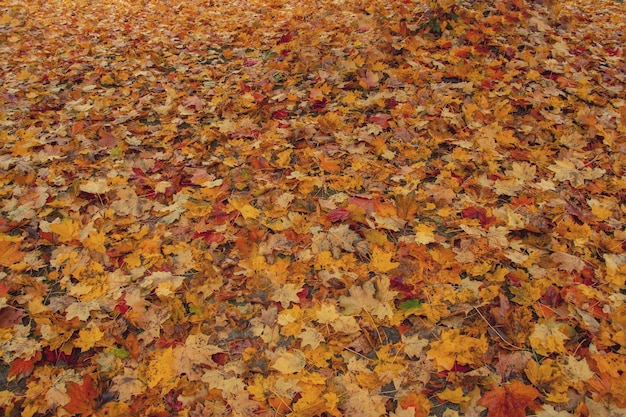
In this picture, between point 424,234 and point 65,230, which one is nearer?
point 424,234

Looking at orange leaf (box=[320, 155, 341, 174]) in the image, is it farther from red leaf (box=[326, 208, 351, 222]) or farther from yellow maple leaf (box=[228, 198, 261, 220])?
yellow maple leaf (box=[228, 198, 261, 220])

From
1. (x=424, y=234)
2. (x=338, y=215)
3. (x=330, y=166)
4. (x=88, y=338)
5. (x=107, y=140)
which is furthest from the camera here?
(x=107, y=140)

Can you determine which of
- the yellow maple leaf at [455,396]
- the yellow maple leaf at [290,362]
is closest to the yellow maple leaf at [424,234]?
the yellow maple leaf at [455,396]

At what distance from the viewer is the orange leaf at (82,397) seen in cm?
168

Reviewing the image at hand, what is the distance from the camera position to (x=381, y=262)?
7.23ft

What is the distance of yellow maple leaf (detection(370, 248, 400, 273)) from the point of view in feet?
7.16

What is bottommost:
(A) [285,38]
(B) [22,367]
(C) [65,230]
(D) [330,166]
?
(B) [22,367]

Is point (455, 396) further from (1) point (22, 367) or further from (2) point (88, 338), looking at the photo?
(1) point (22, 367)

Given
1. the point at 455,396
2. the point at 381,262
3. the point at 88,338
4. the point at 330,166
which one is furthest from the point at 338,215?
the point at 88,338

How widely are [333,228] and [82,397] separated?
1.49 metres

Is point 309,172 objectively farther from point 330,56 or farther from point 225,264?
point 330,56

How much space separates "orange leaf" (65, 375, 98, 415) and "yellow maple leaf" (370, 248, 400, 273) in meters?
1.43

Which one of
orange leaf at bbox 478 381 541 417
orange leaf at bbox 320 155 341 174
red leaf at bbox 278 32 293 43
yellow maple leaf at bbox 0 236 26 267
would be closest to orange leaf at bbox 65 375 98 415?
yellow maple leaf at bbox 0 236 26 267

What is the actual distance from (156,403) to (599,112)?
12.6 ft
